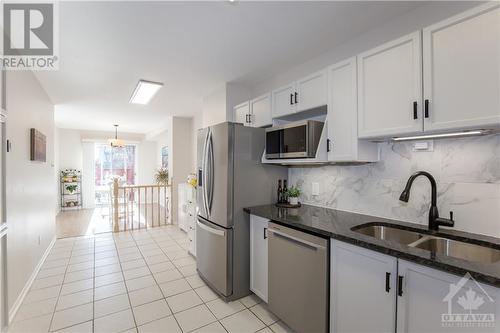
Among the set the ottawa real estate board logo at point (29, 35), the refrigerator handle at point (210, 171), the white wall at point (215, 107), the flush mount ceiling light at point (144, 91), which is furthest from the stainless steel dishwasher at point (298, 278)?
the flush mount ceiling light at point (144, 91)

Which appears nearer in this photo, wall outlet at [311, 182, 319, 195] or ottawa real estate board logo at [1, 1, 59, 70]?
ottawa real estate board logo at [1, 1, 59, 70]

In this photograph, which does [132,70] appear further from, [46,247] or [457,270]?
[457,270]

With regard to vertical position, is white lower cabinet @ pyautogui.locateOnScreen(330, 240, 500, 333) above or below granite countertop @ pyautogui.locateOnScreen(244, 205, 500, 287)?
below

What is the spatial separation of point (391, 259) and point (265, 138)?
170 cm

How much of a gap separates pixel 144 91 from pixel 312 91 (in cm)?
277

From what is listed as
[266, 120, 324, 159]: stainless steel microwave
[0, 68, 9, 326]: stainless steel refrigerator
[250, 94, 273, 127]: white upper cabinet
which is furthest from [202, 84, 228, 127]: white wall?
[0, 68, 9, 326]: stainless steel refrigerator

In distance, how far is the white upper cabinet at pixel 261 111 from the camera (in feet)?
8.82

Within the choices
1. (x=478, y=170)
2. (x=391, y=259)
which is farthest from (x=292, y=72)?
(x=391, y=259)

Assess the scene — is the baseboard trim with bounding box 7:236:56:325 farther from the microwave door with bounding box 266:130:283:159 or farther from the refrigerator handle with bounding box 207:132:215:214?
the microwave door with bounding box 266:130:283:159

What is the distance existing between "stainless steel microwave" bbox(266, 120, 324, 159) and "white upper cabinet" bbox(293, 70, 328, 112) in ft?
0.65

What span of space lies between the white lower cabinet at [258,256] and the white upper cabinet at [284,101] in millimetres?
1137

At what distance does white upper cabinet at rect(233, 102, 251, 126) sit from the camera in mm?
3021

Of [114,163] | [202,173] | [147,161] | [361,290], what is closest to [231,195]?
[202,173]

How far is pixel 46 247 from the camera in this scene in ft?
12.0
